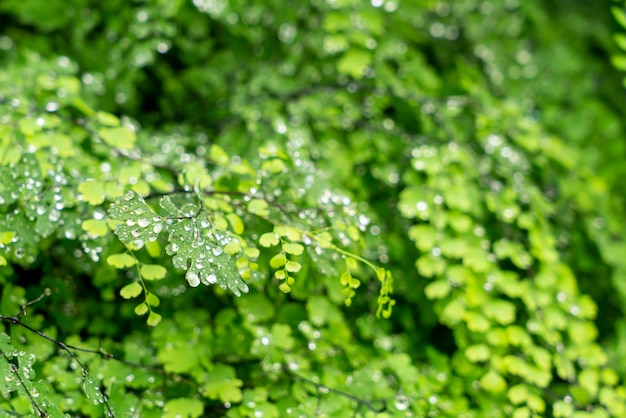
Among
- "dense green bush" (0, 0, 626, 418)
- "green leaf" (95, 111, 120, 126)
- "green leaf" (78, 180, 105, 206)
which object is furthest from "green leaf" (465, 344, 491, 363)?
"green leaf" (95, 111, 120, 126)

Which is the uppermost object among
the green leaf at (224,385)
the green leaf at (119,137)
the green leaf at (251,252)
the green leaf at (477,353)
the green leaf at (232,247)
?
the green leaf at (232,247)

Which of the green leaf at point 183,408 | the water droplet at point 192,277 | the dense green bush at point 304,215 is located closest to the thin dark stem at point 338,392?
the dense green bush at point 304,215

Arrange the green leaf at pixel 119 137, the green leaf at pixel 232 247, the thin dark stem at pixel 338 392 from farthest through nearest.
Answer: the green leaf at pixel 119 137 < the thin dark stem at pixel 338 392 < the green leaf at pixel 232 247

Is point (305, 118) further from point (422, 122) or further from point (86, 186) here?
point (86, 186)

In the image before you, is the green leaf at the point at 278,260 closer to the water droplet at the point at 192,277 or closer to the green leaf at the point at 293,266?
the green leaf at the point at 293,266

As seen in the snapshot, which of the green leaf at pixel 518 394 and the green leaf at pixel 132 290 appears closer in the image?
the green leaf at pixel 132 290

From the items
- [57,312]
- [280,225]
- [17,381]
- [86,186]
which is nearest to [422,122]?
[280,225]

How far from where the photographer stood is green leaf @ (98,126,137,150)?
1815 millimetres

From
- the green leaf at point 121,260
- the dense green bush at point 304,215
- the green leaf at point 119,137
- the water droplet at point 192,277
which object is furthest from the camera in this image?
the green leaf at point 119,137

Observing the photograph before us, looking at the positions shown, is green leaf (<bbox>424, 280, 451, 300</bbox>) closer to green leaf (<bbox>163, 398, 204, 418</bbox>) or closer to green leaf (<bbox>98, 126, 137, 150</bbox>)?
green leaf (<bbox>163, 398, 204, 418</bbox>)

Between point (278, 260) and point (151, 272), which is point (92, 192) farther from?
point (278, 260)

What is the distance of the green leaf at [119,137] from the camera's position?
1.82 m

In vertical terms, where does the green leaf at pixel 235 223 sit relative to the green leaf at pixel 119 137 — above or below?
above

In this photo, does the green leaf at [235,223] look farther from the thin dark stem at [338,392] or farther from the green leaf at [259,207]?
the thin dark stem at [338,392]
